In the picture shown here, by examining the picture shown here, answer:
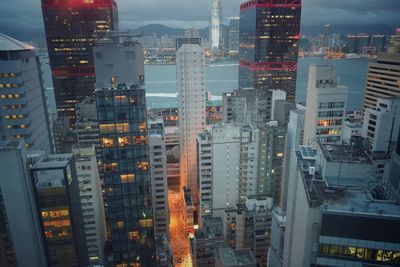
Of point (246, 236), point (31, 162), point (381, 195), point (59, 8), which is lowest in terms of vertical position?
point (246, 236)

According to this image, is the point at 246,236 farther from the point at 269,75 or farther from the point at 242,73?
the point at 242,73

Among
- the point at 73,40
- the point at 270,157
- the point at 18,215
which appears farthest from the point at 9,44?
the point at 73,40

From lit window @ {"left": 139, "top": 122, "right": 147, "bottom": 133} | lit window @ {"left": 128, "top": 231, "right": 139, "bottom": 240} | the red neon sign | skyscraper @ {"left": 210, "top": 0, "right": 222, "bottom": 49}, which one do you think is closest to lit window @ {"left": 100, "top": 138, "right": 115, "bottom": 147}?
lit window @ {"left": 139, "top": 122, "right": 147, "bottom": 133}

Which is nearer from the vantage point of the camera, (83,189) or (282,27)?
(83,189)

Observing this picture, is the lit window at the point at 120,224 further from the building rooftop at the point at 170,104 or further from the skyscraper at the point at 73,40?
the building rooftop at the point at 170,104

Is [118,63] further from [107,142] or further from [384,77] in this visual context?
[384,77]

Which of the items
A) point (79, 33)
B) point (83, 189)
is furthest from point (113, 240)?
point (79, 33)

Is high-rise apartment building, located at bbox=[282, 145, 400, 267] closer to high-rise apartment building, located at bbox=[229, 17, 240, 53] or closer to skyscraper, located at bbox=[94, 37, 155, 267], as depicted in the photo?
skyscraper, located at bbox=[94, 37, 155, 267]
